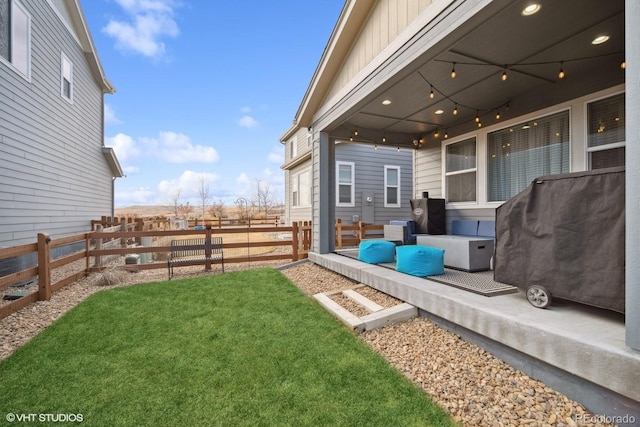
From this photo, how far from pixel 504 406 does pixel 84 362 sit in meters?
3.47

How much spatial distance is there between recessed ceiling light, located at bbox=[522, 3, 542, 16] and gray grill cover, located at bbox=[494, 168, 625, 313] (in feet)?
5.68

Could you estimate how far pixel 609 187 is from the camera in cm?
205

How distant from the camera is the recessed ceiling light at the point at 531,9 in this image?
2825 millimetres

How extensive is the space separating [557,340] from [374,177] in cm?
957

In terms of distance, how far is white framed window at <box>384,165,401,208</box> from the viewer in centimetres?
1151

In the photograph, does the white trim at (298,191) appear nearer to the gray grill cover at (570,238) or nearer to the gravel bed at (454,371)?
the gravel bed at (454,371)

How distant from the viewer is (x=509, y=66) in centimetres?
407

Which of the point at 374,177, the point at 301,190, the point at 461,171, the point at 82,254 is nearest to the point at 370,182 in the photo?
the point at 374,177

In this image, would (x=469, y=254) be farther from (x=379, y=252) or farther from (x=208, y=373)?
(x=208, y=373)

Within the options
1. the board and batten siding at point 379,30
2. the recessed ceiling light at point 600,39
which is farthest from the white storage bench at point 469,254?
the board and batten siding at point 379,30

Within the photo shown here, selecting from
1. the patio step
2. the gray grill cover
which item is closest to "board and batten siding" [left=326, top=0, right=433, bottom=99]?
the gray grill cover

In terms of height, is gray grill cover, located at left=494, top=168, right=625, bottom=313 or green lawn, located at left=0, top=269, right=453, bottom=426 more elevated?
gray grill cover, located at left=494, top=168, right=625, bottom=313
